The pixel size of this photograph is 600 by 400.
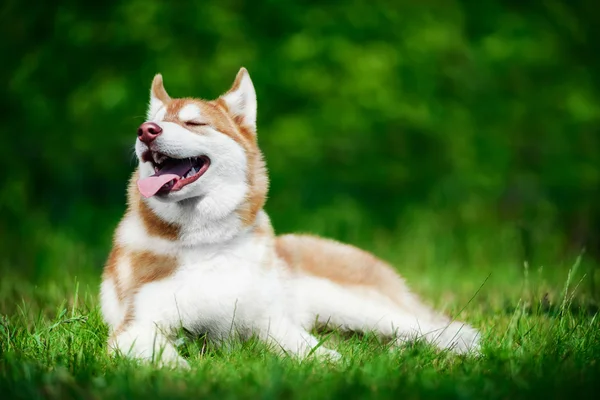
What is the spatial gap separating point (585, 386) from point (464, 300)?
2.54m

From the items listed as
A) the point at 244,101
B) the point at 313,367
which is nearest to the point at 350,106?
the point at 244,101

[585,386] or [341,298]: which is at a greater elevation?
[585,386]

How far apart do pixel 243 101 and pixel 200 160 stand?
506 millimetres

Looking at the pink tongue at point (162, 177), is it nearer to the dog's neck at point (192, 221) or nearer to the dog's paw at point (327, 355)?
the dog's neck at point (192, 221)

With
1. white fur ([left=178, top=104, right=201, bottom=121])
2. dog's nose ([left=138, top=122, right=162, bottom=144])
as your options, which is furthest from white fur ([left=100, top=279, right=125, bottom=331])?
white fur ([left=178, top=104, right=201, bottom=121])

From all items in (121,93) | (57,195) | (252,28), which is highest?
(252,28)

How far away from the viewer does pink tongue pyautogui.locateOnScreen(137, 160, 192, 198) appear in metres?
3.23

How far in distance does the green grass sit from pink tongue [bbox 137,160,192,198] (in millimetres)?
749

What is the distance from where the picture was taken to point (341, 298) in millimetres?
3793

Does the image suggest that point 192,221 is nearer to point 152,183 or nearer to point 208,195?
point 208,195

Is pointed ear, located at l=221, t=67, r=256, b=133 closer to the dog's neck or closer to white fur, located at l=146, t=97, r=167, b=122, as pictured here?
white fur, located at l=146, t=97, r=167, b=122

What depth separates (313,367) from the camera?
9.72 ft

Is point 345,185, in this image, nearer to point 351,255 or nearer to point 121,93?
point 121,93

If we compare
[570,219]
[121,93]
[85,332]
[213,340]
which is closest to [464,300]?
[213,340]
